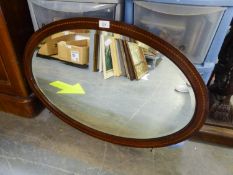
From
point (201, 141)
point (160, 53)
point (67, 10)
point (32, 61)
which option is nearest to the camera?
point (160, 53)

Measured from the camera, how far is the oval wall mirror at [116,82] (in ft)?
Result: 2.25

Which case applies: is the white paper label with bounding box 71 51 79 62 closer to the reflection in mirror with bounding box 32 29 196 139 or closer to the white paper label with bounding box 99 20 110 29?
the reflection in mirror with bounding box 32 29 196 139

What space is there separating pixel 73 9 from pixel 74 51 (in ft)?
0.50

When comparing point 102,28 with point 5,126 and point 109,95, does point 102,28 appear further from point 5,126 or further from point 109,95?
point 5,126

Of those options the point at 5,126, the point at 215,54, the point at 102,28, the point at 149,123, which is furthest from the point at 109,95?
the point at 5,126

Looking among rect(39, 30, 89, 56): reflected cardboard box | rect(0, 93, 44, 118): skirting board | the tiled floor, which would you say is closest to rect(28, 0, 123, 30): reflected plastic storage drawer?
rect(39, 30, 89, 56): reflected cardboard box

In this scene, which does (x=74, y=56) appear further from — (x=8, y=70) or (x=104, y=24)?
(x=8, y=70)

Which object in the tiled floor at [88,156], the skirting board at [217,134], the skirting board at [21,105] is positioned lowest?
the tiled floor at [88,156]

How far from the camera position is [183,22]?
2.29 ft

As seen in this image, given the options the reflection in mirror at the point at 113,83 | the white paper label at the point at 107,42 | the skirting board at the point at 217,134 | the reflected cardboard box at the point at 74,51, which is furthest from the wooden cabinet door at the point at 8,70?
the skirting board at the point at 217,134

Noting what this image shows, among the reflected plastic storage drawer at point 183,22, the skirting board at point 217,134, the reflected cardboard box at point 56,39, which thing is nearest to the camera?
the reflected plastic storage drawer at point 183,22

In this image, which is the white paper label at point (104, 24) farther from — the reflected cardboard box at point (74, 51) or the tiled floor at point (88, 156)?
the tiled floor at point (88, 156)

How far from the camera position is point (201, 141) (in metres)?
1.03

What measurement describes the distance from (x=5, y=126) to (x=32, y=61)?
16.2 inches
